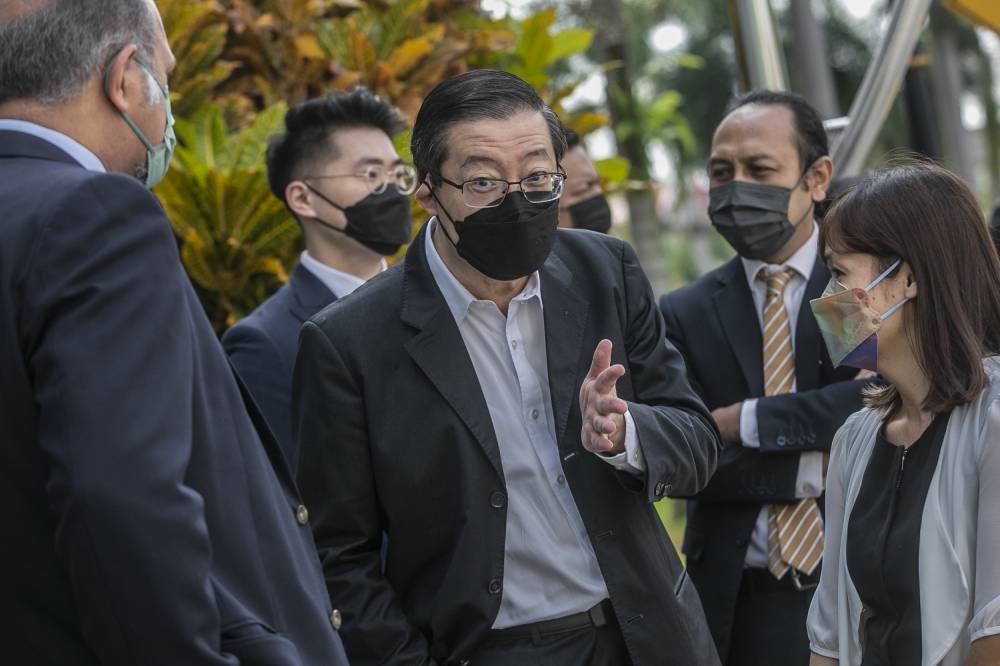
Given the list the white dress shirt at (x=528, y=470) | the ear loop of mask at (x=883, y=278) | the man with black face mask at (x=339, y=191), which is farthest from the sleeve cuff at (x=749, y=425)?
the man with black face mask at (x=339, y=191)

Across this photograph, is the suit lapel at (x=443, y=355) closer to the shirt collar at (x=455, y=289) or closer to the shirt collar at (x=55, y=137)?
the shirt collar at (x=455, y=289)

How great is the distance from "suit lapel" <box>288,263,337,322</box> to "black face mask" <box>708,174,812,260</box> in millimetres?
1389

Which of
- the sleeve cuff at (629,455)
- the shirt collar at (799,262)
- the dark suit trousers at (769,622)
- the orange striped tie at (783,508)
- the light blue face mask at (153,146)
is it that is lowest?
the dark suit trousers at (769,622)

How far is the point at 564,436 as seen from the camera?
304 centimetres

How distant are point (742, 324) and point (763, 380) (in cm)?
20

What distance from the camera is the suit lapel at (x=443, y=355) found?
301 cm

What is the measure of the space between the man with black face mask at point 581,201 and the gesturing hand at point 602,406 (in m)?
2.76

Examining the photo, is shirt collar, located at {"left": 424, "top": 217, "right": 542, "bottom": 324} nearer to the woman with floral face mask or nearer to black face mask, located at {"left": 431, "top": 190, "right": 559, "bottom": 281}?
black face mask, located at {"left": 431, "top": 190, "right": 559, "bottom": 281}

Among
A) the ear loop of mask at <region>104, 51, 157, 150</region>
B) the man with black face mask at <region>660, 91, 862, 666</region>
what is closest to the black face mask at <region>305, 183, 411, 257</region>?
the man with black face mask at <region>660, 91, 862, 666</region>

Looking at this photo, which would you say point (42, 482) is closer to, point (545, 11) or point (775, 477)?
point (775, 477)

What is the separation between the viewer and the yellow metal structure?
16.2 ft

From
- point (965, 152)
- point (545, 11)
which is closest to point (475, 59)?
point (545, 11)

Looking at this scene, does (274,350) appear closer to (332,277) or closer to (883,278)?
(332,277)

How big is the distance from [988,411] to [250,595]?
1703 millimetres
